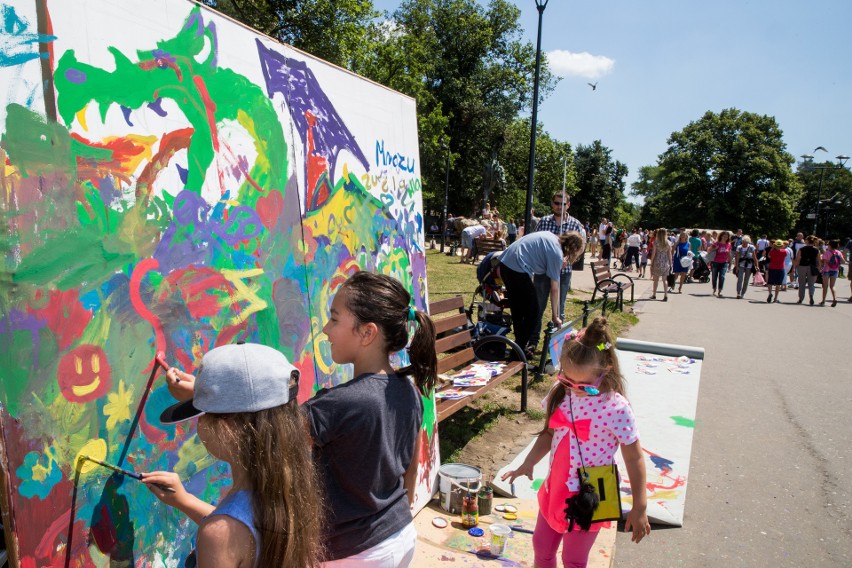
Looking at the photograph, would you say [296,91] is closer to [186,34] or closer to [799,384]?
[186,34]

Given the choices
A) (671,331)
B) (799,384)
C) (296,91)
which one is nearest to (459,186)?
(671,331)

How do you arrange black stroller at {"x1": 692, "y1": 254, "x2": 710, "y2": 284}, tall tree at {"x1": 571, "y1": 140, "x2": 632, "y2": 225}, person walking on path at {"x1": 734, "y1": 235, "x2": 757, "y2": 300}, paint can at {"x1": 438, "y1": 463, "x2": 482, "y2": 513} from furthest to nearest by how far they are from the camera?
tall tree at {"x1": 571, "y1": 140, "x2": 632, "y2": 225}, black stroller at {"x1": 692, "y1": 254, "x2": 710, "y2": 284}, person walking on path at {"x1": 734, "y1": 235, "x2": 757, "y2": 300}, paint can at {"x1": 438, "y1": 463, "x2": 482, "y2": 513}

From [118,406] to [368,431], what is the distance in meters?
0.78

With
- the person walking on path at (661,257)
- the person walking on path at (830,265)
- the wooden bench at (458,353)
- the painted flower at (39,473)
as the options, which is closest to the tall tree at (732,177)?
the person walking on path at (830,265)

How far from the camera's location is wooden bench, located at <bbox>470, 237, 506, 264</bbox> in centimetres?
1809

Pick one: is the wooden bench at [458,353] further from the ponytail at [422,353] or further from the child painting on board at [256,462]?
the child painting on board at [256,462]

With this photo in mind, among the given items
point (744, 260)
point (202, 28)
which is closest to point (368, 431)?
point (202, 28)

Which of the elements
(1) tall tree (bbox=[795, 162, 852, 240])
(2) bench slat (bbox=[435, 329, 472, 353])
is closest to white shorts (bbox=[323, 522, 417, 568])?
(2) bench slat (bbox=[435, 329, 472, 353])

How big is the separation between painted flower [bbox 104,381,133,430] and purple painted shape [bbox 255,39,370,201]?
49.0 inches

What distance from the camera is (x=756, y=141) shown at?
50.4 metres

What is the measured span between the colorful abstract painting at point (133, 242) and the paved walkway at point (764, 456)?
106 inches

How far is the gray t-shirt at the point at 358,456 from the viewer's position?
5.61ft

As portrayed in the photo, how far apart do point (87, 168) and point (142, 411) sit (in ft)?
2.52

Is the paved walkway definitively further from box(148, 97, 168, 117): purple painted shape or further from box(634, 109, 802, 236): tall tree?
box(634, 109, 802, 236): tall tree
